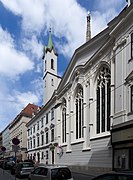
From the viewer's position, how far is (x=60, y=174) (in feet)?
49.5

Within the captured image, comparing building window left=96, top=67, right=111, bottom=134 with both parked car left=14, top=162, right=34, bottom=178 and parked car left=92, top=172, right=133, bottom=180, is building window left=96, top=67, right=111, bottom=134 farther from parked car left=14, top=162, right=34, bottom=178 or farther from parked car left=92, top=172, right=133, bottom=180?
parked car left=92, top=172, right=133, bottom=180

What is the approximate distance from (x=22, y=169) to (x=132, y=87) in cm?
1151

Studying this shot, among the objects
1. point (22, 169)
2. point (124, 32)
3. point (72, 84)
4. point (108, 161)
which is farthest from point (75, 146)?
point (124, 32)

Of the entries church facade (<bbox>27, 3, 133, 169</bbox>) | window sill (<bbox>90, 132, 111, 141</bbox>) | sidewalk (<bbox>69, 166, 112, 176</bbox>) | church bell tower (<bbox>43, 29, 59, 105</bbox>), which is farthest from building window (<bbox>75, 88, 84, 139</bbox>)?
church bell tower (<bbox>43, 29, 59, 105</bbox>)

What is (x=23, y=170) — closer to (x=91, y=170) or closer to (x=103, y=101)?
(x=91, y=170)

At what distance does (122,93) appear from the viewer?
92.6 ft

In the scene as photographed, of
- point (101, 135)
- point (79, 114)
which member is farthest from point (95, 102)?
point (79, 114)

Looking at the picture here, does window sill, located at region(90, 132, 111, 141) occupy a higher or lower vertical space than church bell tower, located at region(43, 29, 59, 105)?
lower

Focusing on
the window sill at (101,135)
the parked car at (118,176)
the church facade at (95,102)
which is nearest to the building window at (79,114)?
the church facade at (95,102)

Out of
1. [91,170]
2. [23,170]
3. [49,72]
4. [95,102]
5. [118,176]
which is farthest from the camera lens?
[49,72]

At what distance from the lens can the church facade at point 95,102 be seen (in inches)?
1103

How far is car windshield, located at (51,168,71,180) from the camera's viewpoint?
1488 centimetres

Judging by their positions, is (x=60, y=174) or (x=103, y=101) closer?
(x=60, y=174)

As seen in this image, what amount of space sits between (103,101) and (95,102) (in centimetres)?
224
